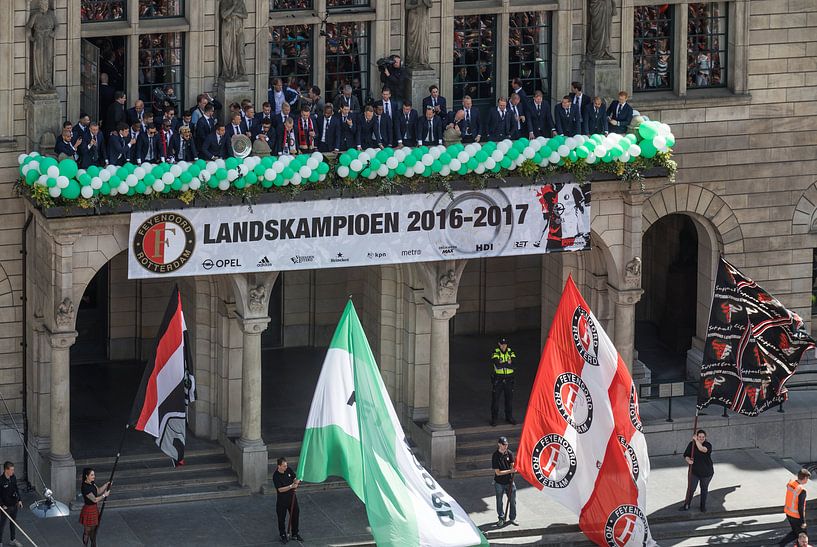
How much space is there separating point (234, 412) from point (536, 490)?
24.6 ft

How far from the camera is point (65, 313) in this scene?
54656mm

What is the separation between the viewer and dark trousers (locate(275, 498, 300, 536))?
54.1 m

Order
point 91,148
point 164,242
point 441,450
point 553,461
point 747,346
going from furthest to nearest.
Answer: point 441,450 → point 747,346 → point 164,242 → point 91,148 → point 553,461

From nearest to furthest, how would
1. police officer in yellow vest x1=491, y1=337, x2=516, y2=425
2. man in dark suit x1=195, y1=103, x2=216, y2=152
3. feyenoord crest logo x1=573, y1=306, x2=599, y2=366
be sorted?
1. feyenoord crest logo x1=573, y1=306, x2=599, y2=366
2. man in dark suit x1=195, y1=103, x2=216, y2=152
3. police officer in yellow vest x1=491, y1=337, x2=516, y2=425

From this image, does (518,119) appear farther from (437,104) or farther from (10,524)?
(10,524)

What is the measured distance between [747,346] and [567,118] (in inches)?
270

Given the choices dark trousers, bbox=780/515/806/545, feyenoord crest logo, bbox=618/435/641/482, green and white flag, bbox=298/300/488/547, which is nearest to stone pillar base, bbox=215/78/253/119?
green and white flag, bbox=298/300/488/547

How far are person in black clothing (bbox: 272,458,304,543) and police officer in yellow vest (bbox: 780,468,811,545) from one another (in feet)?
35.8

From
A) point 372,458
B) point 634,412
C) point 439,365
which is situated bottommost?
point 372,458

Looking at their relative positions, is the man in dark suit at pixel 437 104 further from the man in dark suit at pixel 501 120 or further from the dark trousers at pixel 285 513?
the dark trousers at pixel 285 513

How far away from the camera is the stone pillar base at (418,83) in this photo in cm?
5772

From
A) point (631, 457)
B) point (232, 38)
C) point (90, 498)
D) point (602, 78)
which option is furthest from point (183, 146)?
point (631, 457)

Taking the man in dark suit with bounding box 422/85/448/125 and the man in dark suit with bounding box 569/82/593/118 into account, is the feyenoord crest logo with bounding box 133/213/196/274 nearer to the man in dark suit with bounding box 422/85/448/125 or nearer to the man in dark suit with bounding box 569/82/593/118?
the man in dark suit with bounding box 422/85/448/125

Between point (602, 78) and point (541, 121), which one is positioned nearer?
point (541, 121)
